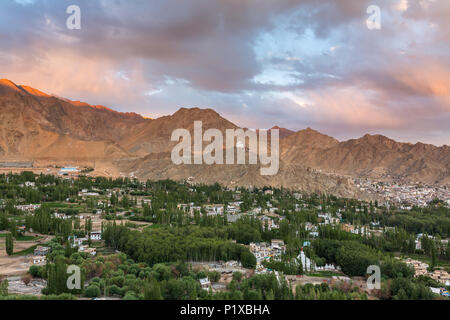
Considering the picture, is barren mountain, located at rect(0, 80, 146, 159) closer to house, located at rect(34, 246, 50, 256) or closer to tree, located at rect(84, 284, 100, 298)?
house, located at rect(34, 246, 50, 256)

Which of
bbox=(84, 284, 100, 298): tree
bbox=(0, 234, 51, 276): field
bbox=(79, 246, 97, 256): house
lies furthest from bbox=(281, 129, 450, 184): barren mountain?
bbox=(84, 284, 100, 298): tree

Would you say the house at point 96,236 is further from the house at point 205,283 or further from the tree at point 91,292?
the house at point 205,283

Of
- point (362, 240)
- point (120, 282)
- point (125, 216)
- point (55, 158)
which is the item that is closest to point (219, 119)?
point (55, 158)

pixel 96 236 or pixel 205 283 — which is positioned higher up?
pixel 96 236

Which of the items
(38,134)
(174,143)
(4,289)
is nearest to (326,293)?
(4,289)

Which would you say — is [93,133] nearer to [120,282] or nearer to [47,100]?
[47,100]

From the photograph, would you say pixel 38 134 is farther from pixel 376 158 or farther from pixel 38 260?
pixel 376 158

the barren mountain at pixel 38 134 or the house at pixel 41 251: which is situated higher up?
the barren mountain at pixel 38 134

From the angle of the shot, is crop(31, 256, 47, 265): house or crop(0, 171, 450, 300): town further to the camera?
crop(31, 256, 47, 265): house

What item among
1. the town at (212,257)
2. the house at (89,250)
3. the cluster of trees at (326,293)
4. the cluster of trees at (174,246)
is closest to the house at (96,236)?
the town at (212,257)
